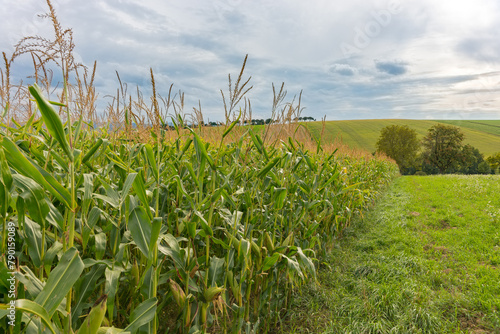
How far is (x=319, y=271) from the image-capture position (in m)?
4.40

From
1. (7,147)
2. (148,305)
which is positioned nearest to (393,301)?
(148,305)

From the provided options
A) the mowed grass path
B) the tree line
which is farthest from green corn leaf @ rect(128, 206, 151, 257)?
the tree line

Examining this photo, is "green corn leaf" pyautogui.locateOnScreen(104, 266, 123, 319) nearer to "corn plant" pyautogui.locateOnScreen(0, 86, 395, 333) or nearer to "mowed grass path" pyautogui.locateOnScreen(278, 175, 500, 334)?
"corn plant" pyautogui.locateOnScreen(0, 86, 395, 333)

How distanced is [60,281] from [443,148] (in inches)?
2081

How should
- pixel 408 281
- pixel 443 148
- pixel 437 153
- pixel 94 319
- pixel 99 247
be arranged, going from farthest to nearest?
pixel 437 153
pixel 443 148
pixel 408 281
pixel 99 247
pixel 94 319

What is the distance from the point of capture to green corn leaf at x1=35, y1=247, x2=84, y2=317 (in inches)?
36.7

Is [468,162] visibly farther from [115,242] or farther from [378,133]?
[115,242]

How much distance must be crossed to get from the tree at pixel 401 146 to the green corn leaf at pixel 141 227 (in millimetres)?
49470

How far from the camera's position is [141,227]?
1288mm

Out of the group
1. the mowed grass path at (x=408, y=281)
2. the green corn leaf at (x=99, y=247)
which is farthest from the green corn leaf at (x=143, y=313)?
the mowed grass path at (x=408, y=281)

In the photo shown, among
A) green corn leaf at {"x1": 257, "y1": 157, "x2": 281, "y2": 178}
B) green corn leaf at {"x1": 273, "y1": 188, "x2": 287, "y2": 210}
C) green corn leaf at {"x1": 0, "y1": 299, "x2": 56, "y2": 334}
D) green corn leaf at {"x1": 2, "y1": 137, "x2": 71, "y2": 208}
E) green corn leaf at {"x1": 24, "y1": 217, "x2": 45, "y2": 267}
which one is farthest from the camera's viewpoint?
green corn leaf at {"x1": 273, "y1": 188, "x2": 287, "y2": 210}

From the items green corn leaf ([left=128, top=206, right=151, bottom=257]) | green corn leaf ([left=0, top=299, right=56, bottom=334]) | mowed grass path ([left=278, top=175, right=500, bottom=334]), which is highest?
green corn leaf ([left=128, top=206, right=151, bottom=257])

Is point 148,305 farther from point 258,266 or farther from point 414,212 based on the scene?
point 414,212

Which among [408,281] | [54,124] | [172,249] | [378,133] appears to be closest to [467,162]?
[378,133]
